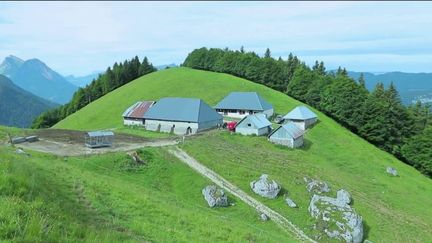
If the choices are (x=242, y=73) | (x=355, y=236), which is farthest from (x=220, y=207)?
(x=242, y=73)

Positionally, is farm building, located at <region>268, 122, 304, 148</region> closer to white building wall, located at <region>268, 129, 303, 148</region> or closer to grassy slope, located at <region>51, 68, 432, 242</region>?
white building wall, located at <region>268, 129, 303, 148</region>

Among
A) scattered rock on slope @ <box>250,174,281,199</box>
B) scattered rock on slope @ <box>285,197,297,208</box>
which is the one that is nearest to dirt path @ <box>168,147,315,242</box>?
scattered rock on slope @ <box>250,174,281,199</box>

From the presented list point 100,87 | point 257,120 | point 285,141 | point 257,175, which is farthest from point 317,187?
point 100,87

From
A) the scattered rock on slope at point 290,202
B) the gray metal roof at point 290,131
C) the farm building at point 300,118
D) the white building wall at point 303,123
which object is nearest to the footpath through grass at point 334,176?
the scattered rock on slope at point 290,202

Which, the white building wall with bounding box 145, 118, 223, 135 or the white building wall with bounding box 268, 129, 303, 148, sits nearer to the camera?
the white building wall with bounding box 268, 129, 303, 148

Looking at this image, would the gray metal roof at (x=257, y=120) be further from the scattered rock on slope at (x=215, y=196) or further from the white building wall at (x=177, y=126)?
the scattered rock on slope at (x=215, y=196)

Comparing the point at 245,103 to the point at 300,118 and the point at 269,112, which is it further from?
the point at 300,118

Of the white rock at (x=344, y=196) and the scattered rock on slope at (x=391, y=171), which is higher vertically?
the white rock at (x=344, y=196)
